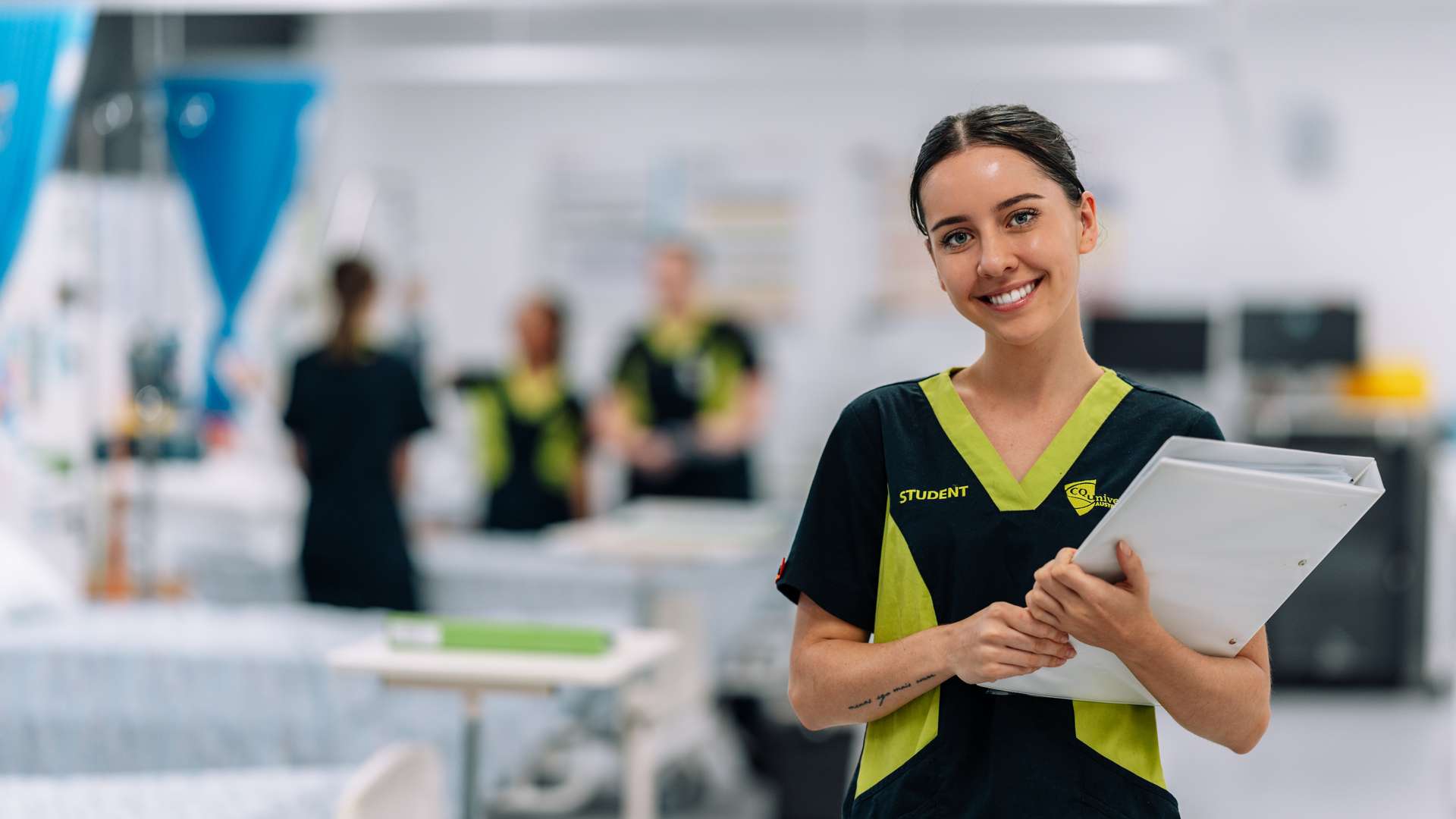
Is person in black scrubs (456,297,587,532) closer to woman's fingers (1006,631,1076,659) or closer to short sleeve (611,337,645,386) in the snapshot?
short sleeve (611,337,645,386)

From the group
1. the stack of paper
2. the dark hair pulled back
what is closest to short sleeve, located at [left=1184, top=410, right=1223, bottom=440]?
the stack of paper

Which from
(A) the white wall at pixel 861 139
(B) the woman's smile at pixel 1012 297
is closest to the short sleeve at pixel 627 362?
(A) the white wall at pixel 861 139

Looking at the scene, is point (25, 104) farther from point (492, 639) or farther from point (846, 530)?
point (846, 530)

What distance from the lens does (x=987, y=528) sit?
1.28 meters

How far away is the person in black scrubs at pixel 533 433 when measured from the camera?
5.22 m

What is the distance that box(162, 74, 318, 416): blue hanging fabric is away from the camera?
482 cm

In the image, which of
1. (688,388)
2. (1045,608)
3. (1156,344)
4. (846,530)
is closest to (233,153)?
(688,388)

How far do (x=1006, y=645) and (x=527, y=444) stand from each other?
417cm

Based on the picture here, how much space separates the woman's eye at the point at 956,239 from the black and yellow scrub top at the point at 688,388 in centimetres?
368

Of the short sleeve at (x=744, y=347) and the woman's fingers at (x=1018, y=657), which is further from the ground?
the short sleeve at (x=744, y=347)

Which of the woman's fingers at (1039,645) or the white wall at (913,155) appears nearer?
the woman's fingers at (1039,645)

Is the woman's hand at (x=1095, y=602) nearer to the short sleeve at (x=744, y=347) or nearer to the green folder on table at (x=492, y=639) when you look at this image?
the green folder on table at (x=492, y=639)

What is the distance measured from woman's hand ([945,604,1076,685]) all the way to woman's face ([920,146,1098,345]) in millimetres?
243

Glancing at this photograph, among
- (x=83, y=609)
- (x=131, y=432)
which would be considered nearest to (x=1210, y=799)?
(x=83, y=609)
